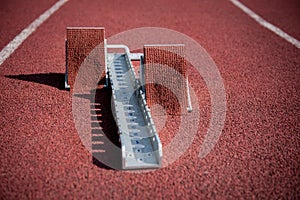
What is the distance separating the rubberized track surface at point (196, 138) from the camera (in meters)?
3.91

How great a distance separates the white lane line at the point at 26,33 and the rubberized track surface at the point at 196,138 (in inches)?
5.7

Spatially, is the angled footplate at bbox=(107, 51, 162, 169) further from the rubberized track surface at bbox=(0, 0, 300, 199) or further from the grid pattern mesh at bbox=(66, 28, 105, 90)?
the grid pattern mesh at bbox=(66, 28, 105, 90)

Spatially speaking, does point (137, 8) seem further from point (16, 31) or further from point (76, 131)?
point (76, 131)

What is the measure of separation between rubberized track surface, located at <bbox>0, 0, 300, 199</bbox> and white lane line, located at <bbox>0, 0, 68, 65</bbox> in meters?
0.14

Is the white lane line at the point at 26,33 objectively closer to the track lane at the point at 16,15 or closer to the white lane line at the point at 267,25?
the track lane at the point at 16,15

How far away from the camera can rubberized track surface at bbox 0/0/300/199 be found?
12.8 feet

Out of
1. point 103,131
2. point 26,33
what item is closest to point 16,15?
point 26,33

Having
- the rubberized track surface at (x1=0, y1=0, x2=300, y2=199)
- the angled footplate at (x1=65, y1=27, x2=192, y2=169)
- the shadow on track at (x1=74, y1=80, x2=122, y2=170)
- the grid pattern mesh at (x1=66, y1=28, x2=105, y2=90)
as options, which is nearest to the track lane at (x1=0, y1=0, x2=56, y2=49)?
the rubberized track surface at (x1=0, y1=0, x2=300, y2=199)

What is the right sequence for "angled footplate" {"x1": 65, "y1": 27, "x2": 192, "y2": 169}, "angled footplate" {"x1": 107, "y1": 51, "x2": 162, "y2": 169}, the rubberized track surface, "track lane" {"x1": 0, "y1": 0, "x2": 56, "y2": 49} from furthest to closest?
1. "track lane" {"x1": 0, "y1": 0, "x2": 56, "y2": 49}
2. "angled footplate" {"x1": 65, "y1": 27, "x2": 192, "y2": 169}
3. "angled footplate" {"x1": 107, "y1": 51, "x2": 162, "y2": 169}
4. the rubberized track surface

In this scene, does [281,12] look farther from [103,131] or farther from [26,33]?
[103,131]

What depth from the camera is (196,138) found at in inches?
189

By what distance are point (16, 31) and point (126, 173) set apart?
550 cm

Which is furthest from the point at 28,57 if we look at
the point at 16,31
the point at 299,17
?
the point at 299,17

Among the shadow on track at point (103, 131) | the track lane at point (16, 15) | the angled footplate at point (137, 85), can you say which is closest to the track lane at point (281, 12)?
the angled footplate at point (137, 85)
